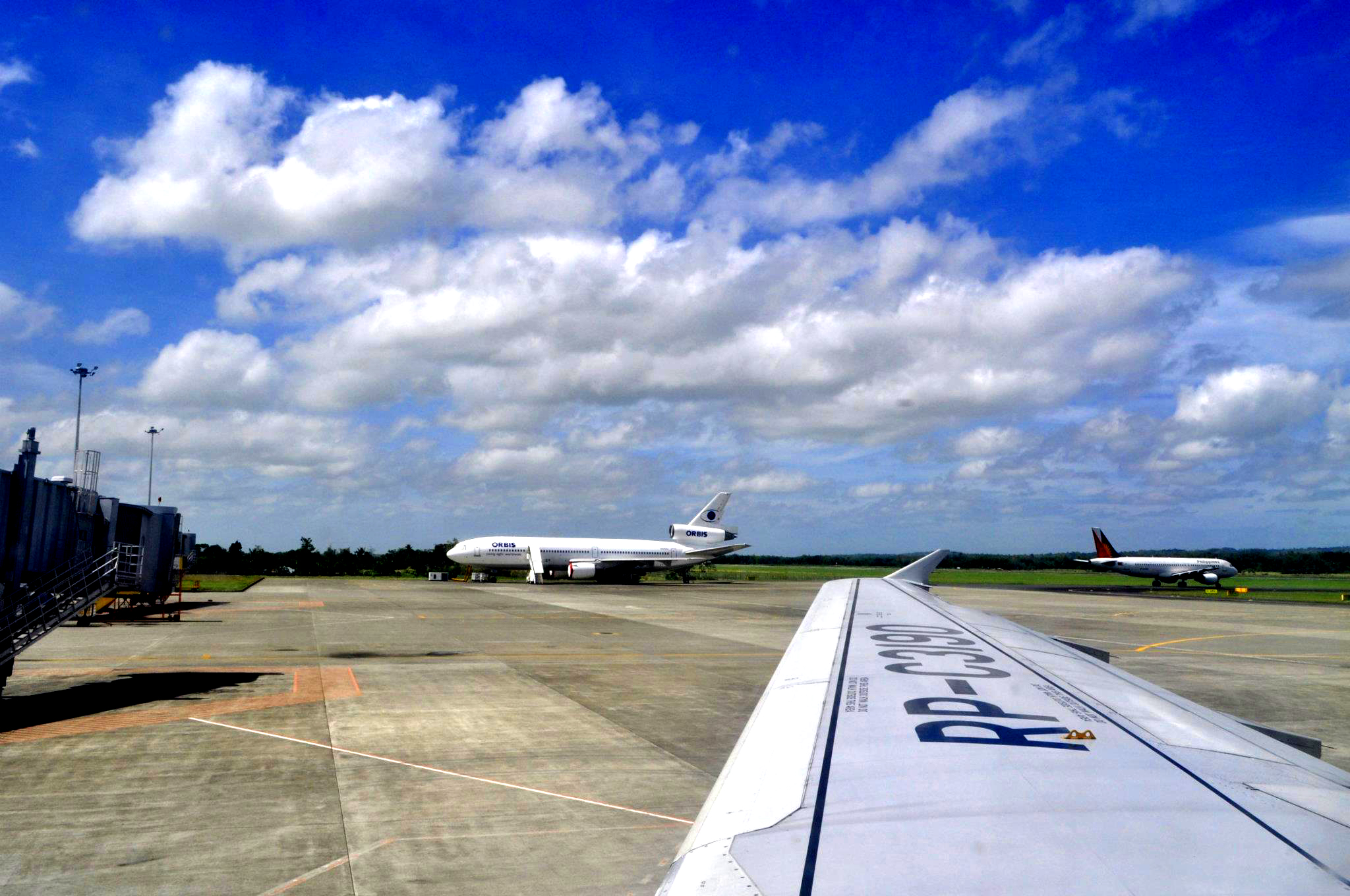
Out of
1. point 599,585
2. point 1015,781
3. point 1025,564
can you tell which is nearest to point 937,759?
point 1015,781

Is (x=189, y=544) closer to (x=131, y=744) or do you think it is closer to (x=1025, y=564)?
(x=131, y=744)

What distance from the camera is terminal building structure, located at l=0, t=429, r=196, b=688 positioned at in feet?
47.3

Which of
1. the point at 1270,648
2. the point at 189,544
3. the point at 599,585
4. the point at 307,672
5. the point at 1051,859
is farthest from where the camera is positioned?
the point at 599,585

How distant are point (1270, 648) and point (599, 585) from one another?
1823 inches

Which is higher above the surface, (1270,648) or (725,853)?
(725,853)

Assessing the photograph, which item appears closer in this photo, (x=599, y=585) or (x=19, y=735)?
(x=19, y=735)

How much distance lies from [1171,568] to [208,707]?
77061mm

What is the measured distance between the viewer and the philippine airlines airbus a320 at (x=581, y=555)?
67.9 metres

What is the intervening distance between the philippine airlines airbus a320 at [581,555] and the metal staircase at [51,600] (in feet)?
163

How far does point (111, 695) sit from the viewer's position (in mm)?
15141

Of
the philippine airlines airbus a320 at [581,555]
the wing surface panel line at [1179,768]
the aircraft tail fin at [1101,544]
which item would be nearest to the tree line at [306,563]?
the philippine airlines airbus a320 at [581,555]

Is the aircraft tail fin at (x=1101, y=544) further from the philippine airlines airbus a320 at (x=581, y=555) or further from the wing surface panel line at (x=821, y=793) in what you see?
the wing surface panel line at (x=821, y=793)

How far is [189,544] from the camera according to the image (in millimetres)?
41469

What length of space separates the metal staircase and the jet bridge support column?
49.6 metres
